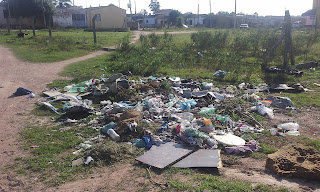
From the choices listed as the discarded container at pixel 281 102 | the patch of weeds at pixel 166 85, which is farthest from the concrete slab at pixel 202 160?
the patch of weeds at pixel 166 85

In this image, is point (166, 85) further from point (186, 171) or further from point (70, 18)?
point (70, 18)

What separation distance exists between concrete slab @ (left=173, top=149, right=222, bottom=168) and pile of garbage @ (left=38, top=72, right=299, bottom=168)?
25 centimetres

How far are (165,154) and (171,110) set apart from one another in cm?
185

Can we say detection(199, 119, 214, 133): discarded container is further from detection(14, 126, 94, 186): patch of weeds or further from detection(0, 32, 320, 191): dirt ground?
detection(14, 126, 94, 186): patch of weeds

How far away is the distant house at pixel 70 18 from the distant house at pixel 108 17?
3.33ft

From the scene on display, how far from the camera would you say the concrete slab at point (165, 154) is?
3.75 meters

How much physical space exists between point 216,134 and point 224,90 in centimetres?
308

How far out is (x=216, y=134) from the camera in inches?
185

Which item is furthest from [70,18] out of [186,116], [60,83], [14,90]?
[186,116]

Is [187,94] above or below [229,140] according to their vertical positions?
above

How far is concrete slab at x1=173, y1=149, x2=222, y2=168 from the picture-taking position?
3.68m

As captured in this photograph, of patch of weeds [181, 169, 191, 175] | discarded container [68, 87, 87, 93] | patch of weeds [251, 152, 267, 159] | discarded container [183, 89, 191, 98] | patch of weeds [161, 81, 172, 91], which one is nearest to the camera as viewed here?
patch of weeds [181, 169, 191, 175]

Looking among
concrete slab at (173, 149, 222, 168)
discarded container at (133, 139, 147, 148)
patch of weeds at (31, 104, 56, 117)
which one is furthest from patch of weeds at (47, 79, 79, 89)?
concrete slab at (173, 149, 222, 168)

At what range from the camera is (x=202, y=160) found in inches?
150
